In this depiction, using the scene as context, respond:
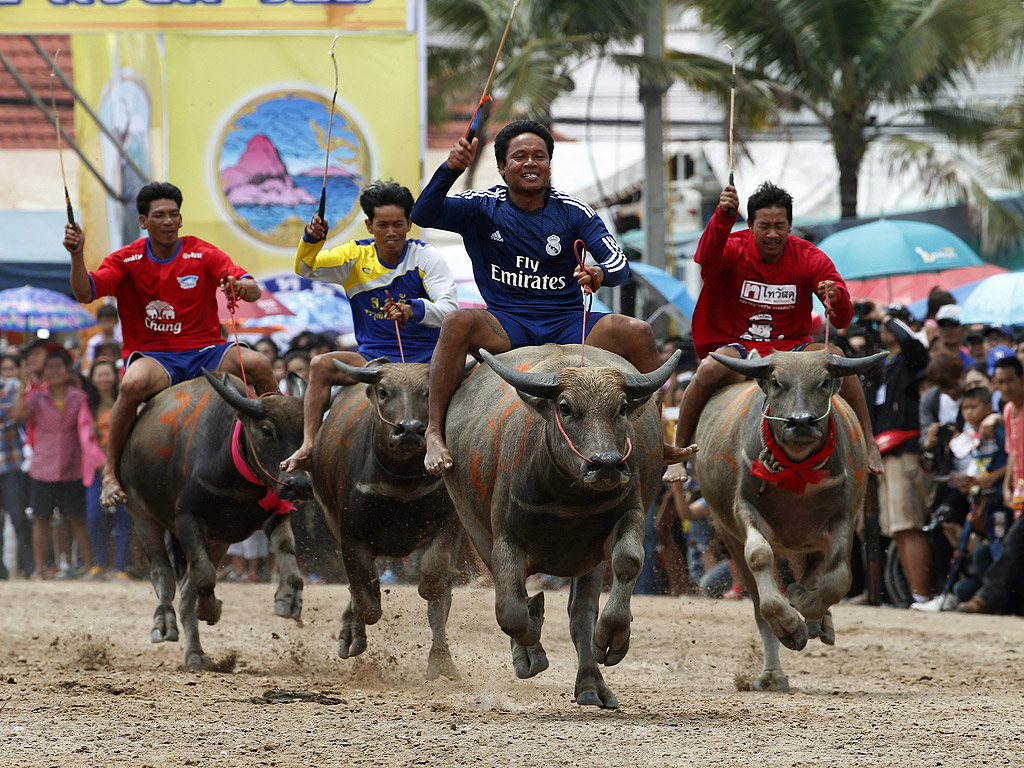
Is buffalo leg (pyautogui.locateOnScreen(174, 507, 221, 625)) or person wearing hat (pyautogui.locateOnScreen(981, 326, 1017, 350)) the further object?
person wearing hat (pyautogui.locateOnScreen(981, 326, 1017, 350))

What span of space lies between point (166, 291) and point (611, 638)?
14.8ft

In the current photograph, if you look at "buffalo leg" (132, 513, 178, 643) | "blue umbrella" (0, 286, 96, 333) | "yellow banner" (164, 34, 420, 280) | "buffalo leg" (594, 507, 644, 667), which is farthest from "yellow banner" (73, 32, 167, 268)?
"buffalo leg" (594, 507, 644, 667)

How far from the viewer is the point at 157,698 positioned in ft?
24.6

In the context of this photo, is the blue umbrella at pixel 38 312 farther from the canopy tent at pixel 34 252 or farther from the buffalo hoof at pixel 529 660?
the buffalo hoof at pixel 529 660

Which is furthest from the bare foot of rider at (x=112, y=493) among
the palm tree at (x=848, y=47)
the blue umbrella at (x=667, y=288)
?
the palm tree at (x=848, y=47)

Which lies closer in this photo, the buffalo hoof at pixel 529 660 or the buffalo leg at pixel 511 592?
the buffalo leg at pixel 511 592

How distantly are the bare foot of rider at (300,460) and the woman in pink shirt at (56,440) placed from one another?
753 cm

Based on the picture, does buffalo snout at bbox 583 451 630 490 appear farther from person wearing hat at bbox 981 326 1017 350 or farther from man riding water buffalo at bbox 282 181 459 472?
person wearing hat at bbox 981 326 1017 350

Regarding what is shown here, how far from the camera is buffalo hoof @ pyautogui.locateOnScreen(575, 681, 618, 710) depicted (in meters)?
7.17

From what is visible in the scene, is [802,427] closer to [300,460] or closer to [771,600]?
[771,600]

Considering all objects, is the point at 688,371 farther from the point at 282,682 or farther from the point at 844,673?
the point at 282,682

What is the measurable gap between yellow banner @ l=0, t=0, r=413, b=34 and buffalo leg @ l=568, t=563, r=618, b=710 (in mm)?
10778

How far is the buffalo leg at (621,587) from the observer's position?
21.6 ft

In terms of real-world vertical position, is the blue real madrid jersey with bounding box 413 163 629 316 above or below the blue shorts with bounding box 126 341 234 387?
above
